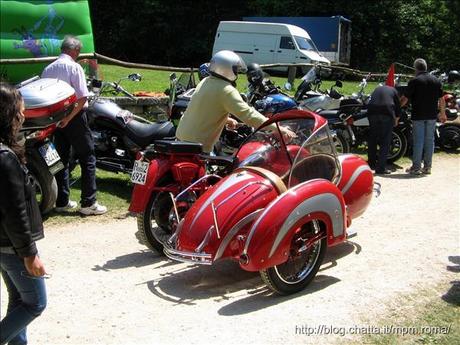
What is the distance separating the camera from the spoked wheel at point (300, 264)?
16.3 ft

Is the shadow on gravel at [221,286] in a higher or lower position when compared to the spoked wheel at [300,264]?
lower

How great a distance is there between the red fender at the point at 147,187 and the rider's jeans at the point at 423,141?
19.5 ft

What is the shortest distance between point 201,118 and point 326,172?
1.39 meters

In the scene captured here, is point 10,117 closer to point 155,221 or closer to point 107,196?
point 155,221

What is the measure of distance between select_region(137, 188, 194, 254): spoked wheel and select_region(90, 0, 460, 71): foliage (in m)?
29.1

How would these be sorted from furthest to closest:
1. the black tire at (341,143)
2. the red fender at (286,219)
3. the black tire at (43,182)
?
the black tire at (341,143), the black tire at (43,182), the red fender at (286,219)

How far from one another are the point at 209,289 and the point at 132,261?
39.7 inches

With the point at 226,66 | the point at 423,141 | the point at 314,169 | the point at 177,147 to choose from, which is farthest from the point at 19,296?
the point at 423,141

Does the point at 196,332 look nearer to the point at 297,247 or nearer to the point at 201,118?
the point at 297,247

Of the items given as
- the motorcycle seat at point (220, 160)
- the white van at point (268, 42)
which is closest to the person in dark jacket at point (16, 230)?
the motorcycle seat at point (220, 160)

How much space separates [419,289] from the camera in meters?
5.30

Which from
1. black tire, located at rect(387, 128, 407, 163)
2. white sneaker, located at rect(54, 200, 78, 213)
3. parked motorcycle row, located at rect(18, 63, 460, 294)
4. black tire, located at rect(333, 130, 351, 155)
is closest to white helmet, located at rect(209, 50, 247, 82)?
parked motorcycle row, located at rect(18, 63, 460, 294)

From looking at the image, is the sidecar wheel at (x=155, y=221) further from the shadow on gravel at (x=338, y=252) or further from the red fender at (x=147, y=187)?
the shadow on gravel at (x=338, y=252)

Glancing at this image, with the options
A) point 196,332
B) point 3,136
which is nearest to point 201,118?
point 196,332
